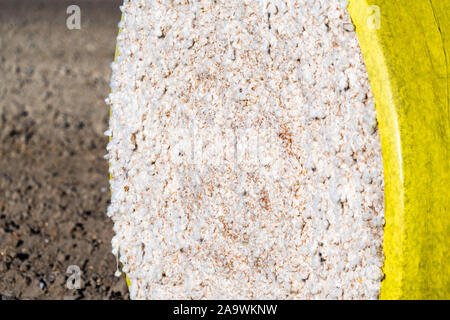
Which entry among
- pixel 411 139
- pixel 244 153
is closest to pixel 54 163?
pixel 244 153

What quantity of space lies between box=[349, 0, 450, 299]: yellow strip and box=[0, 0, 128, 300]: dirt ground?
1926 mm

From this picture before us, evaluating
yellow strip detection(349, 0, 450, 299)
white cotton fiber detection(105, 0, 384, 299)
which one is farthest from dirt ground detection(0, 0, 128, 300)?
yellow strip detection(349, 0, 450, 299)

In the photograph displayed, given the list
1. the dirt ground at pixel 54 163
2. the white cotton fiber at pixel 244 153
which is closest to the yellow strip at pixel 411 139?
the white cotton fiber at pixel 244 153

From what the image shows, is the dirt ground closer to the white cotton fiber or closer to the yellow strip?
the white cotton fiber

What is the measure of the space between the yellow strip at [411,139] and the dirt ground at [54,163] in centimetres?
193

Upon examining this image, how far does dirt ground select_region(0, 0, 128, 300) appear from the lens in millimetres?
3227

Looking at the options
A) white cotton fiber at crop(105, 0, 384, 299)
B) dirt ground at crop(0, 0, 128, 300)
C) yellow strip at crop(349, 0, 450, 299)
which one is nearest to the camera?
yellow strip at crop(349, 0, 450, 299)

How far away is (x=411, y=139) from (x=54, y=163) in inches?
142

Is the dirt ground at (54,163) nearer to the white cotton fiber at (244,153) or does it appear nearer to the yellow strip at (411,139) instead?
the white cotton fiber at (244,153)

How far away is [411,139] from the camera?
1.58 metres

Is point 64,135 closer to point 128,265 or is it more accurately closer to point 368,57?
point 128,265

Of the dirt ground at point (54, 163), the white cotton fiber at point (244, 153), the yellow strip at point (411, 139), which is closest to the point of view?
the yellow strip at point (411, 139)

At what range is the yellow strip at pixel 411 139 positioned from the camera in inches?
62.5

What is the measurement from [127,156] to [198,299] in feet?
2.54
